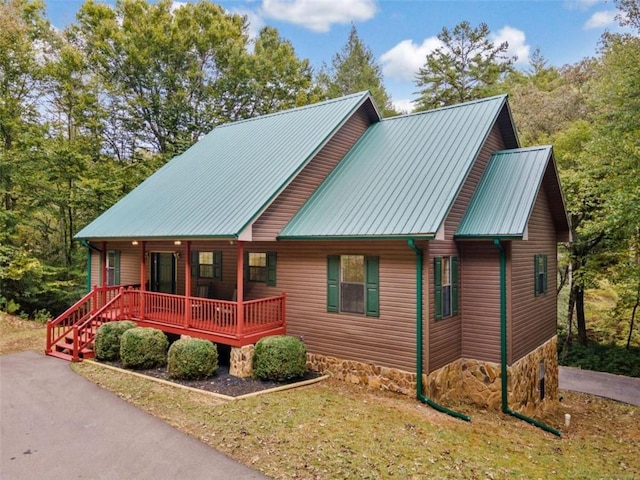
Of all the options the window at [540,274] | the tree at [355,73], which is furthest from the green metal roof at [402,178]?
the tree at [355,73]

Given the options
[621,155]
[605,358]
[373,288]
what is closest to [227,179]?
[373,288]

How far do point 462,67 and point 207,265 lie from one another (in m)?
26.0

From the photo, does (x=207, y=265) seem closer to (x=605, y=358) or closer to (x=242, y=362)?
(x=242, y=362)

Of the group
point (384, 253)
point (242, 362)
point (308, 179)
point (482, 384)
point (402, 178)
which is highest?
point (308, 179)

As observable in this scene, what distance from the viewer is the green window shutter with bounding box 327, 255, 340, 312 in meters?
10.4

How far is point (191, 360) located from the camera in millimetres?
9734

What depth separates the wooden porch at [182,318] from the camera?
10.4 m

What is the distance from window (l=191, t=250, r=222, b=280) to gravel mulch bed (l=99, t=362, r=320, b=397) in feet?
11.6

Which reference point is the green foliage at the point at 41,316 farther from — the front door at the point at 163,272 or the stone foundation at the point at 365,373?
the stone foundation at the point at 365,373

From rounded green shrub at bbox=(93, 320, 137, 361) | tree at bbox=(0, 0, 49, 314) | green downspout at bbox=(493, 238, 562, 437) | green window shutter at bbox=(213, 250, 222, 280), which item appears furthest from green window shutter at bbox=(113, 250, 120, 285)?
green downspout at bbox=(493, 238, 562, 437)

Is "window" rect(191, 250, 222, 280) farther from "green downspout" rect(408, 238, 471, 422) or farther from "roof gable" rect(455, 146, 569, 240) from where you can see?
"roof gable" rect(455, 146, 569, 240)

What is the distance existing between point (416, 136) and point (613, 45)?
12722 mm

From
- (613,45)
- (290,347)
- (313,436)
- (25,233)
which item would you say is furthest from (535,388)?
(25,233)

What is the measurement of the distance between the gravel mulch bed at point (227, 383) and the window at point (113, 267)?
23.9ft
